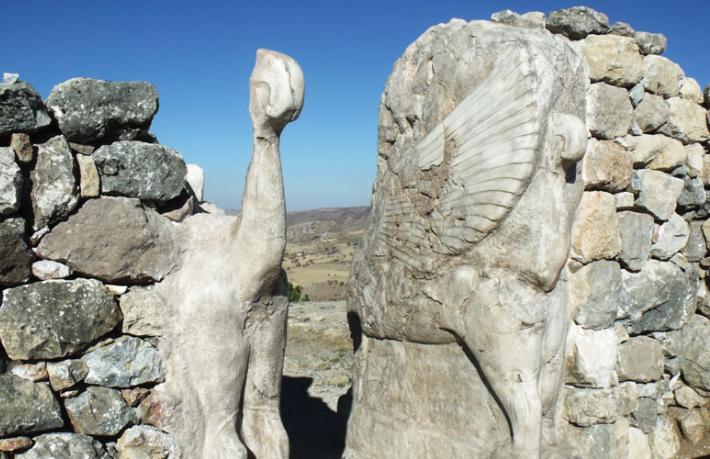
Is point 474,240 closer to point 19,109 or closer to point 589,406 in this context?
point 589,406

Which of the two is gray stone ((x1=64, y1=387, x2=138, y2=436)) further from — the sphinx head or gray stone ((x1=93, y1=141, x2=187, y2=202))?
the sphinx head

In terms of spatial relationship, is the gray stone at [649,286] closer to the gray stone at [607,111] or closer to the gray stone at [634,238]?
the gray stone at [634,238]

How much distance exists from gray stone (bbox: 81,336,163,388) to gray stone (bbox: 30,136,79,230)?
534mm

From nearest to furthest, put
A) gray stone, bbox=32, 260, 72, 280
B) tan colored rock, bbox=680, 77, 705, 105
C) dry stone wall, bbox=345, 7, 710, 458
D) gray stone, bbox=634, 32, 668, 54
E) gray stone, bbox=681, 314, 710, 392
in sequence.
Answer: gray stone, bbox=32, 260, 72, 280, dry stone wall, bbox=345, 7, 710, 458, gray stone, bbox=634, 32, 668, 54, tan colored rock, bbox=680, 77, 705, 105, gray stone, bbox=681, 314, 710, 392

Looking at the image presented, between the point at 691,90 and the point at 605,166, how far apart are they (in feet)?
4.17

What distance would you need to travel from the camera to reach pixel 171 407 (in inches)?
113

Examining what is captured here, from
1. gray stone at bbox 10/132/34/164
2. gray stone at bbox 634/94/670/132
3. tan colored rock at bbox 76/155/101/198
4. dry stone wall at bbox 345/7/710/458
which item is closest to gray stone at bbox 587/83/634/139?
dry stone wall at bbox 345/7/710/458

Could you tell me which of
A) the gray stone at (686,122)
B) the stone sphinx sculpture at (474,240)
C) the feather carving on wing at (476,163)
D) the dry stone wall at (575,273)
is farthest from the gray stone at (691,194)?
the feather carving on wing at (476,163)

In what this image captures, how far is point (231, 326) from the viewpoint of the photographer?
281 cm

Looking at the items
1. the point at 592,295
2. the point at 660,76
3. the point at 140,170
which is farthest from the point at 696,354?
the point at 140,170

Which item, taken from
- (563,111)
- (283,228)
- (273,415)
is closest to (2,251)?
(283,228)

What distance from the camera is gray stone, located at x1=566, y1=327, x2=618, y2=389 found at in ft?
13.1

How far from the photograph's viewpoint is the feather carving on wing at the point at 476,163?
9.56 feet

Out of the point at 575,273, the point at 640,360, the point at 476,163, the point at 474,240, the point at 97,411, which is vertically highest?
the point at 476,163
